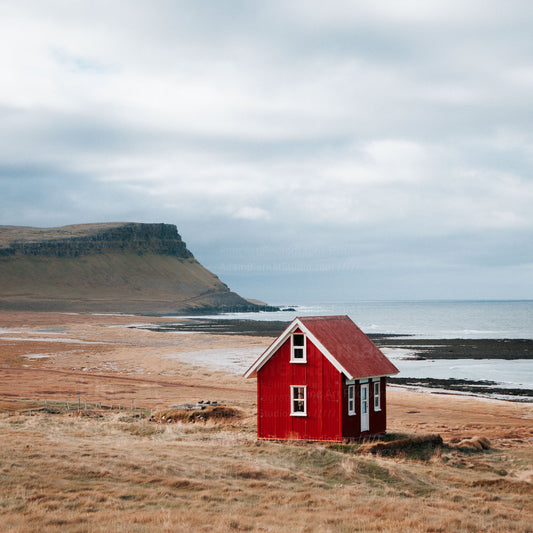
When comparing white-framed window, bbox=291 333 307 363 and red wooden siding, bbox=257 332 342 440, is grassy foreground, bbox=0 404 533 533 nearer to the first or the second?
red wooden siding, bbox=257 332 342 440

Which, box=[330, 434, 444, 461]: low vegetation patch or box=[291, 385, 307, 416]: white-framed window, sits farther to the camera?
box=[291, 385, 307, 416]: white-framed window

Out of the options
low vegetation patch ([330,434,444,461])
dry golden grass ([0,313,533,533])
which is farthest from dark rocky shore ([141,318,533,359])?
low vegetation patch ([330,434,444,461])

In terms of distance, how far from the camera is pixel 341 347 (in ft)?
97.0

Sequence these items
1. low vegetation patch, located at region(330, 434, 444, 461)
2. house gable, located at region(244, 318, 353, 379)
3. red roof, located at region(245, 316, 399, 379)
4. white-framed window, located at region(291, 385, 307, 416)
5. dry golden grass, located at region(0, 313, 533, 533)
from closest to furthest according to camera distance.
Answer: dry golden grass, located at region(0, 313, 533, 533) < low vegetation patch, located at region(330, 434, 444, 461) < house gable, located at region(244, 318, 353, 379) < red roof, located at region(245, 316, 399, 379) < white-framed window, located at region(291, 385, 307, 416)

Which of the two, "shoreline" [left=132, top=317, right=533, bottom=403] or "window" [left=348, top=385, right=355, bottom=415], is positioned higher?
"window" [left=348, top=385, right=355, bottom=415]

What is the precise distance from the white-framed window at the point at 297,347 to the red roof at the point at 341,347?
0.33 metres

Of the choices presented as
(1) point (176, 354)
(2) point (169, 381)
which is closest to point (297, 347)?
(2) point (169, 381)

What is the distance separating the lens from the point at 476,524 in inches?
677

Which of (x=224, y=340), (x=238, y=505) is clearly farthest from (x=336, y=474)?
(x=224, y=340)

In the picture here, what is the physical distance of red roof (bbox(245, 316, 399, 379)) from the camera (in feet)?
93.7

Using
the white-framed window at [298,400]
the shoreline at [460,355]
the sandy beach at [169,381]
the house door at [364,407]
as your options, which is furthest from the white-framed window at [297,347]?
the shoreline at [460,355]

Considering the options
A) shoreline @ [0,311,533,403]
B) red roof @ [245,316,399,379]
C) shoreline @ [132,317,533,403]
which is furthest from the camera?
shoreline @ [0,311,533,403]

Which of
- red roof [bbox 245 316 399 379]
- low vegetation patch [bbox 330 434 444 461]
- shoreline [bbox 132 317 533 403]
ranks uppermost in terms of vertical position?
red roof [bbox 245 316 399 379]

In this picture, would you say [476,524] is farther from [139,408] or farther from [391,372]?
[139,408]
